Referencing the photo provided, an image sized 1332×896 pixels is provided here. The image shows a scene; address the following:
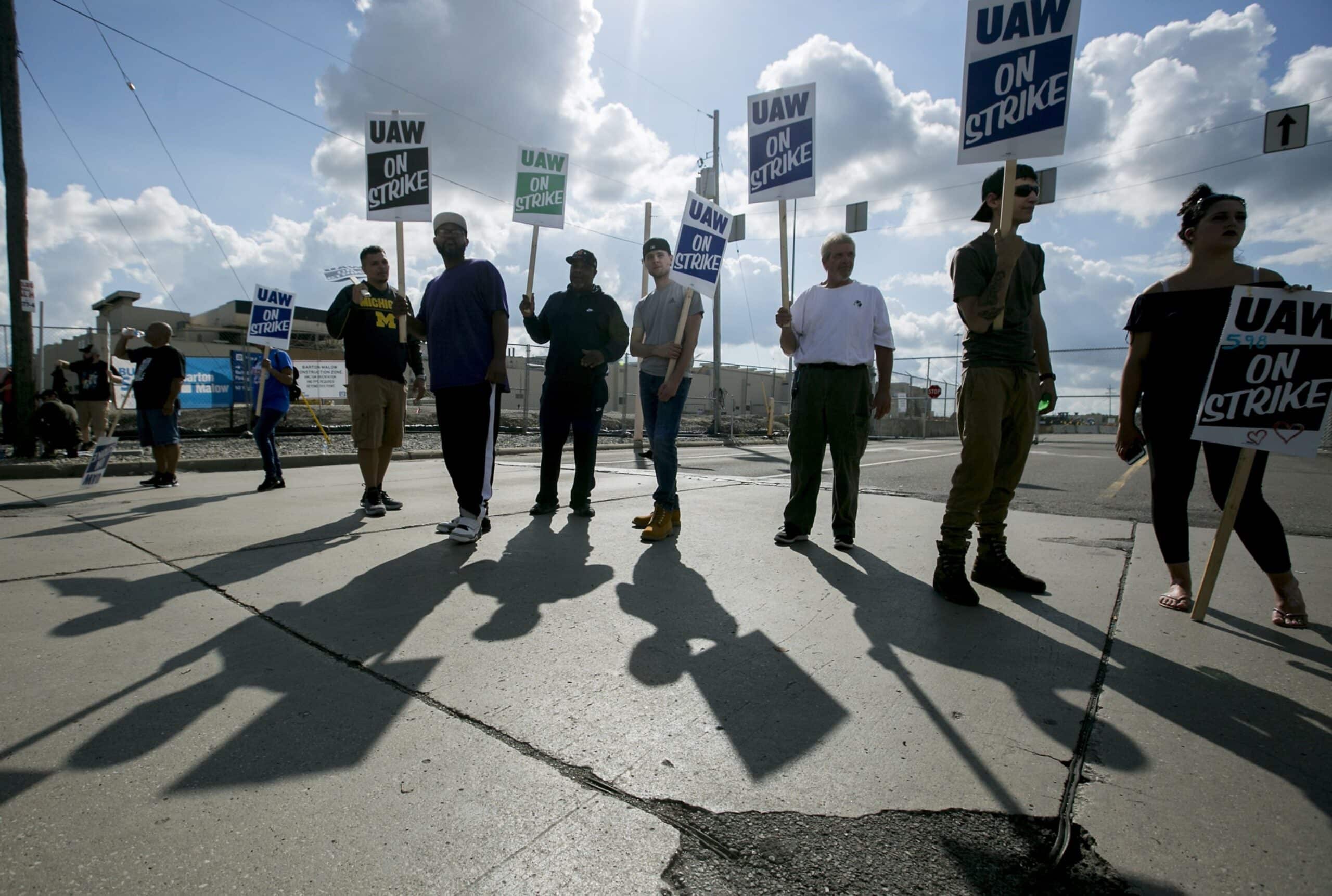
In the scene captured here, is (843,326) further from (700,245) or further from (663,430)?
(700,245)

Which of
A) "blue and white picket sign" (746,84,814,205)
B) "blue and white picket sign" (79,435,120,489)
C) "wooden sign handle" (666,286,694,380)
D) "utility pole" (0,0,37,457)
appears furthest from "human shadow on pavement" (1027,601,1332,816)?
"utility pole" (0,0,37,457)

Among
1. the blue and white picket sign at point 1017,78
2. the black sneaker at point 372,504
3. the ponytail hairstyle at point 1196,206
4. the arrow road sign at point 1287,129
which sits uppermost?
the arrow road sign at point 1287,129

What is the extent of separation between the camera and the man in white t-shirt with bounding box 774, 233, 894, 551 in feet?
12.8

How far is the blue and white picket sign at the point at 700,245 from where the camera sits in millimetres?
4773

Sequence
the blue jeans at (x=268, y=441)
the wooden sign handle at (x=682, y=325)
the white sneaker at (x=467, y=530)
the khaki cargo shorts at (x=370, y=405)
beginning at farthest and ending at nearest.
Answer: the blue jeans at (x=268, y=441), the khaki cargo shorts at (x=370, y=405), the wooden sign handle at (x=682, y=325), the white sneaker at (x=467, y=530)

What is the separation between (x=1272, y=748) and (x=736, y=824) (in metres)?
1.36

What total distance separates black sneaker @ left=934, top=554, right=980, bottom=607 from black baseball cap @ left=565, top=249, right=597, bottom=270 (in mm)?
2920

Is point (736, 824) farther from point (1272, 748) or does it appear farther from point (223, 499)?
point (223, 499)

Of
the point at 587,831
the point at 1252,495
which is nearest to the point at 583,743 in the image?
the point at 587,831

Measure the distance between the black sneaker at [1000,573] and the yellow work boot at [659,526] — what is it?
1.68 metres

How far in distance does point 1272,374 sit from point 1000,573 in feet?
4.24

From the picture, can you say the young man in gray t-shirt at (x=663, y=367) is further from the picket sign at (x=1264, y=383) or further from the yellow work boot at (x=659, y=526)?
the picket sign at (x=1264, y=383)

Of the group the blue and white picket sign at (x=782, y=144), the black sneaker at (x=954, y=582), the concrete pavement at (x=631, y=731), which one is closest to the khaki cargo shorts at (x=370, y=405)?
the concrete pavement at (x=631, y=731)

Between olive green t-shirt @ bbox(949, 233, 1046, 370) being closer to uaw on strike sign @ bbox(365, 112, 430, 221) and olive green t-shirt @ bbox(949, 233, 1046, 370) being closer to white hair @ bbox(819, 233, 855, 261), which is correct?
white hair @ bbox(819, 233, 855, 261)
